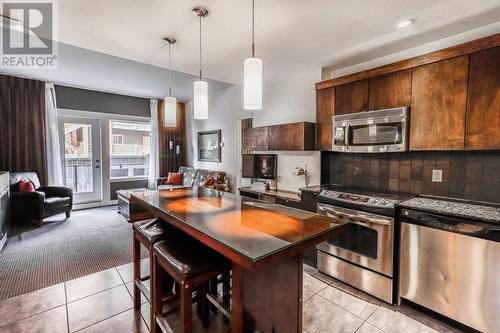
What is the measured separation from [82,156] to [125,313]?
15.3 ft

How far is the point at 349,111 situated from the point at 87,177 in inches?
227

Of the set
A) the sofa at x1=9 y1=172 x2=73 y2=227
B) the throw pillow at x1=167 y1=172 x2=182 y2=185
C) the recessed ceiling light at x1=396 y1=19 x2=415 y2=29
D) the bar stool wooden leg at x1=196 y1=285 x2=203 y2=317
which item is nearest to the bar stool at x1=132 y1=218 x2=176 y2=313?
the bar stool wooden leg at x1=196 y1=285 x2=203 y2=317

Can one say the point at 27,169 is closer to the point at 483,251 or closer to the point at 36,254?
the point at 36,254

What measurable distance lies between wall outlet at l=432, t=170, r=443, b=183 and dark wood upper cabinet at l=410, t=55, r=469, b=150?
0.36m

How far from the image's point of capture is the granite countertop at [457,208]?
172 cm

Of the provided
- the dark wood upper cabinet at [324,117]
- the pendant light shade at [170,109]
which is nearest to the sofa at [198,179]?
the pendant light shade at [170,109]

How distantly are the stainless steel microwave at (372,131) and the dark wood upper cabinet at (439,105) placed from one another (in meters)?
0.10

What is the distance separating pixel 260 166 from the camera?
13.3 feet

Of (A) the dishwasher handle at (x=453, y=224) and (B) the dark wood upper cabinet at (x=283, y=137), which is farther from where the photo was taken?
(B) the dark wood upper cabinet at (x=283, y=137)

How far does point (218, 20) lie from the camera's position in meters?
2.12

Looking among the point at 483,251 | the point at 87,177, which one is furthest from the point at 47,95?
the point at 483,251

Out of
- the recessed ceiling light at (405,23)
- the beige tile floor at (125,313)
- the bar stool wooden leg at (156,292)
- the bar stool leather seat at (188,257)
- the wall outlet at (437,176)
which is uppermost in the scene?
the recessed ceiling light at (405,23)

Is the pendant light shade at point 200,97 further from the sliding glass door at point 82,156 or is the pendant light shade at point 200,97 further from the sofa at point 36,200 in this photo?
the sliding glass door at point 82,156

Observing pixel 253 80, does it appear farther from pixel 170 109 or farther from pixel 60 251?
pixel 60 251
